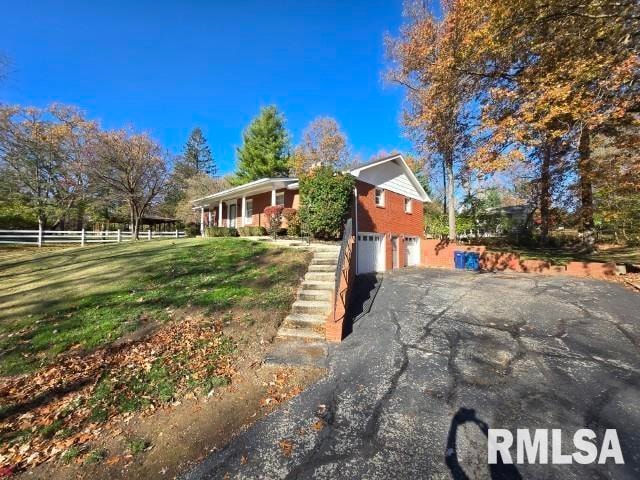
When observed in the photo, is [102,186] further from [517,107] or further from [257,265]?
[517,107]

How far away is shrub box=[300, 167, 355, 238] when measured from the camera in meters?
11.2

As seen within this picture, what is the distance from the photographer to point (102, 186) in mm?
25484

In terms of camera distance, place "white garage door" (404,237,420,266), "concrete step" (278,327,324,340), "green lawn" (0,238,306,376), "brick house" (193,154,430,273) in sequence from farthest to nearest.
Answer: "white garage door" (404,237,420,266), "brick house" (193,154,430,273), "concrete step" (278,327,324,340), "green lawn" (0,238,306,376)

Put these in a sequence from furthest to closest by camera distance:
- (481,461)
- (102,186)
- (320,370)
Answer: (102,186)
(320,370)
(481,461)

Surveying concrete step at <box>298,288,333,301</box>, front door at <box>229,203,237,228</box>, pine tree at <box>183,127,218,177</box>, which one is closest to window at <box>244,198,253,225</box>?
front door at <box>229,203,237,228</box>

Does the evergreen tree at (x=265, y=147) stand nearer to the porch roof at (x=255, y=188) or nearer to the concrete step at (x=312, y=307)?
the porch roof at (x=255, y=188)

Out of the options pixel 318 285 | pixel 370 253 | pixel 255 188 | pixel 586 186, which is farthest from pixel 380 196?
pixel 586 186

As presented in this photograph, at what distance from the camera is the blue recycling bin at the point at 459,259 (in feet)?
49.5

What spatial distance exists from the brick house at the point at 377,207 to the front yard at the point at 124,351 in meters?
5.02

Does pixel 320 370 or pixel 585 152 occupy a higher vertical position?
pixel 585 152

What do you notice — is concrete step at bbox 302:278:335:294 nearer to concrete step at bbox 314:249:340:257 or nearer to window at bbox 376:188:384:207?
concrete step at bbox 314:249:340:257

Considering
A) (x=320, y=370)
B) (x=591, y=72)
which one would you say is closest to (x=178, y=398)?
(x=320, y=370)

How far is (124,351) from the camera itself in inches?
193

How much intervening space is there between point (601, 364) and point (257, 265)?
808 cm
